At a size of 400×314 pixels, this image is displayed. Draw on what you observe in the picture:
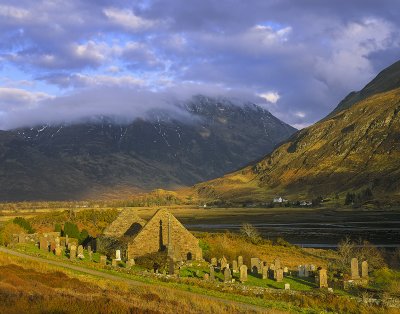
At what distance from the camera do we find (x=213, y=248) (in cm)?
5878

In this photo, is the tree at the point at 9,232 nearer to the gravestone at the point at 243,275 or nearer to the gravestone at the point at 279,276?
the gravestone at the point at 243,275

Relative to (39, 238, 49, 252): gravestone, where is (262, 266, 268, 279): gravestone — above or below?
below

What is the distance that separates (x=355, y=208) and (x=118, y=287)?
514 ft

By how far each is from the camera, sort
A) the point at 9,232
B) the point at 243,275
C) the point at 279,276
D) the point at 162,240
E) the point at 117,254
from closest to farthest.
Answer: the point at 243,275 < the point at 279,276 < the point at 117,254 < the point at 162,240 < the point at 9,232

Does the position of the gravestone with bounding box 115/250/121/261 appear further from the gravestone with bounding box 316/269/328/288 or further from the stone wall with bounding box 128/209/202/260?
the gravestone with bounding box 316/269/328/288

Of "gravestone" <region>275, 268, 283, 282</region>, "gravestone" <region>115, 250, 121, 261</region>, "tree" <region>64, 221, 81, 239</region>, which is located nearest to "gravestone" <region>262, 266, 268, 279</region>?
"gravestone" <region>275, 268, 283, 282</region>

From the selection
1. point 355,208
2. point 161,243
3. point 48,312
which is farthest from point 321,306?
point 355,208

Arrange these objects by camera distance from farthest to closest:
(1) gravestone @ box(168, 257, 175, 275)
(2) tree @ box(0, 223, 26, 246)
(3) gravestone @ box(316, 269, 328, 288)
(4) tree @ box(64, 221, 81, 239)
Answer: (4) tree @ box(64, 221, 81, 239) → (2) tree @ box(0, 223, 26, 246) → (1) gravestone @ box(168, 257, 175, 275) → (3) gravestone @ box(316, 269, 328, 288)

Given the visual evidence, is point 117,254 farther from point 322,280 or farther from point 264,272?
point 322,280

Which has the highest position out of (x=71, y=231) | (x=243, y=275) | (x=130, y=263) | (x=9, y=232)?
(x=9, y=232)

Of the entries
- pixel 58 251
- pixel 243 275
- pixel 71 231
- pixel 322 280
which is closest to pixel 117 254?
pixel 58 251

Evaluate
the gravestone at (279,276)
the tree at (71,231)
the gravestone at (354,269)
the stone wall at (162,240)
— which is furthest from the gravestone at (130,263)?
the tree at (71,231)

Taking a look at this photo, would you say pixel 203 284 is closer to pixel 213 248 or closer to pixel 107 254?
pixel 107 254

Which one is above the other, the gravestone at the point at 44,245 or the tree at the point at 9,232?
the tree at the point at 9,232
